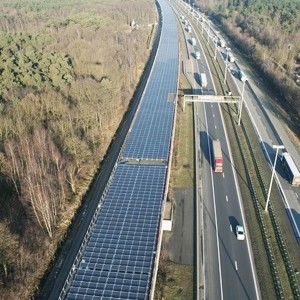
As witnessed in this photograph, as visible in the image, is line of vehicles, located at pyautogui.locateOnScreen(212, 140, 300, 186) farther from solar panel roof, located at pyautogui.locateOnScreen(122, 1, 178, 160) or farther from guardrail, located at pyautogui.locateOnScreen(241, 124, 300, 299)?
solar panel roof, located at pyautogui.locateOnScreen(122, 1, 178, 160)

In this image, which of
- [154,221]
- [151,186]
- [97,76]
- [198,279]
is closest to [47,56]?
[97,76]

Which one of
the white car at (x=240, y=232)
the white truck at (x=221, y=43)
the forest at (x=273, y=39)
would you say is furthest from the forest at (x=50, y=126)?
the forest at (x=273, y=39)

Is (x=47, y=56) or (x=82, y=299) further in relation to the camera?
(x=47, y=56)

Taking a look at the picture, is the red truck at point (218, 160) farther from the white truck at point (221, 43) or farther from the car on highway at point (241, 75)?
the white truck at point (221, 43)

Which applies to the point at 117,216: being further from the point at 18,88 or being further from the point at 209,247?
the point at 18,88

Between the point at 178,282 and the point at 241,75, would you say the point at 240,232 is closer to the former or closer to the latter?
the point at 178,282

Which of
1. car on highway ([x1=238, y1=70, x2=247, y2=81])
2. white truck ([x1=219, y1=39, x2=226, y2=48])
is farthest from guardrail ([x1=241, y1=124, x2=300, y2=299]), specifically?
white truck ([x1=219, y1=39, x2=226, y2=48])
